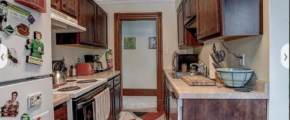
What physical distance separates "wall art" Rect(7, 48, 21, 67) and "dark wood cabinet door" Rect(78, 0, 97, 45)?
163 centimetres

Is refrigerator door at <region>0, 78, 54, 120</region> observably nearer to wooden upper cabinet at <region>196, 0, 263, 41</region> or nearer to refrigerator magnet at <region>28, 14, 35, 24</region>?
refrigerator magnet at <region>28, 14, 35, 24</region>

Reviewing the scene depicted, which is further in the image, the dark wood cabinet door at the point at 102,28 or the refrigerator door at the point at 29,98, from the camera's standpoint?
the dark wood cabinet door at the point at 102,28

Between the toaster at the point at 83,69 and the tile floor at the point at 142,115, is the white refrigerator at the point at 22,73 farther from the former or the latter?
the tile floor at the point at 142,115

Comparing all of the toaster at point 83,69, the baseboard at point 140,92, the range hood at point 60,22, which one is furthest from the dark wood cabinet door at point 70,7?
the baseboard at point 140,92

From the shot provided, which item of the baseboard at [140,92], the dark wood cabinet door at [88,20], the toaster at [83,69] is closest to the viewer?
the dark wood cabinet door at [88,20]

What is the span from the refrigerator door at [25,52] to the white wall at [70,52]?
1.35m

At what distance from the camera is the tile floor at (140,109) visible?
3260 millimetres

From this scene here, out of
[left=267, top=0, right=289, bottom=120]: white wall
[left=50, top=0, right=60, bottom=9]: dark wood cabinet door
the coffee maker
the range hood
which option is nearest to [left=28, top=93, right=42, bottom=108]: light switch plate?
the range hood

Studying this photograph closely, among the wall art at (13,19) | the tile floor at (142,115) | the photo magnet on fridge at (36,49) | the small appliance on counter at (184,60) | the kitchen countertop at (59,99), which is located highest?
the wall art at (13,19)

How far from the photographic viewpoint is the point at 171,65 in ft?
11.5

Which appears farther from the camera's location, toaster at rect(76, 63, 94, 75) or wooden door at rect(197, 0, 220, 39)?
toaster at rect(76, 63, 94, 75)

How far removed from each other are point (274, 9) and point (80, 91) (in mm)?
1633

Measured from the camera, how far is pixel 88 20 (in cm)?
257

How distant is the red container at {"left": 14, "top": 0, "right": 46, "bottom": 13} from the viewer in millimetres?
771
